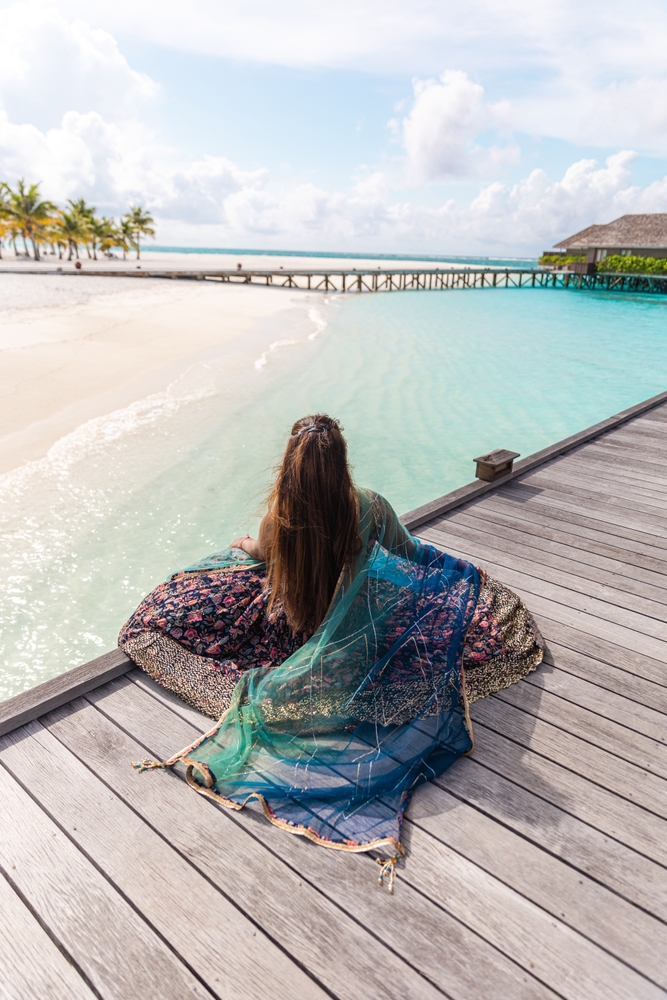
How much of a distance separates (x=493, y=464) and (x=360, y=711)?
104 inches

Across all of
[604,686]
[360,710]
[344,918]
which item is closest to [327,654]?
[360,710]

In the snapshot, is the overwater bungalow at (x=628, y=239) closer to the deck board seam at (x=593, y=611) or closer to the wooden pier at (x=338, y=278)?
the wooden pier at (x=338, y=278)

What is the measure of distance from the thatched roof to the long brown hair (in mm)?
44182

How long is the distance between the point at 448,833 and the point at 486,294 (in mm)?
40733

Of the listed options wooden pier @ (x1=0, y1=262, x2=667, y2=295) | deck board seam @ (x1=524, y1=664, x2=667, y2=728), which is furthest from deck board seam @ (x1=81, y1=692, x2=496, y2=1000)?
wooden pier @ (x1=0, y1=262, x2=667, y2=295)

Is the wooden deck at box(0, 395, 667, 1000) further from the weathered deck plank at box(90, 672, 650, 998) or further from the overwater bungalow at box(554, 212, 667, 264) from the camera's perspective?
the overwater bungalow at box(554, 212, 667, 264)

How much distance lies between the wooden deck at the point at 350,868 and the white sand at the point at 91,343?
19.0ft

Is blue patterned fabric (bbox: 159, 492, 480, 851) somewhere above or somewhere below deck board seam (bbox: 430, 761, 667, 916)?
above

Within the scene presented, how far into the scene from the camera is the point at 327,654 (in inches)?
86.4

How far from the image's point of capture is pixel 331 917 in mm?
1646

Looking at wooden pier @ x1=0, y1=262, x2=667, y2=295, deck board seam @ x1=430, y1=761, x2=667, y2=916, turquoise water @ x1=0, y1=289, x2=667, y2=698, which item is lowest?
turquoise water @ x1=0, y1=289, x2=667, y2=698

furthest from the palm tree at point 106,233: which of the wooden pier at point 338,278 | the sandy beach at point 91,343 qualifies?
the sandy beach at point 91,343

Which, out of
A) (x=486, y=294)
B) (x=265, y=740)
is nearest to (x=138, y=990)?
(x=265, y=740)

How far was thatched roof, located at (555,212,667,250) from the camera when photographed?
3912 centimetres
